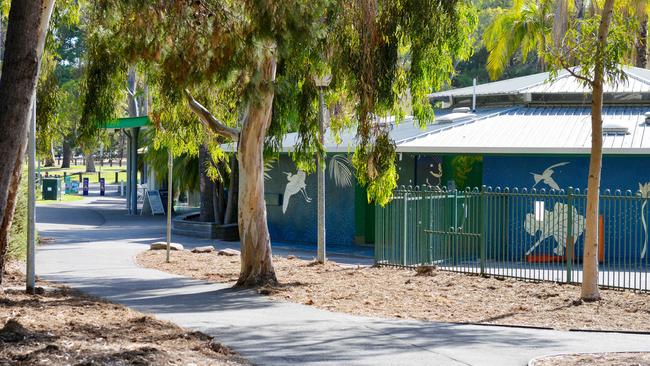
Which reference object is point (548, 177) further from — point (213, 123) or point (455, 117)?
point (213, 123)

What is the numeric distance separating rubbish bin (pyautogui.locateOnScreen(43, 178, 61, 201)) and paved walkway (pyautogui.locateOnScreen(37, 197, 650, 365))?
109 ft

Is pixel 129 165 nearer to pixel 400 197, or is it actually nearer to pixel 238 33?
pixel 400 197

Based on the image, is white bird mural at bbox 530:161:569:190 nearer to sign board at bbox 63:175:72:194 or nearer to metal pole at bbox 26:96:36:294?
metal pole at bbox 26:96:36:294

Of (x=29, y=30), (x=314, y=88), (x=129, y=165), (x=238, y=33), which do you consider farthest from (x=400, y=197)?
(x=129, y=165)

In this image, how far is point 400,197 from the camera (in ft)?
61.5

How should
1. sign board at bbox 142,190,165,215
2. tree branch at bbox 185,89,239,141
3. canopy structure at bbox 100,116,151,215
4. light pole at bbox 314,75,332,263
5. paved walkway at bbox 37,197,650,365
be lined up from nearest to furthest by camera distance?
paved walkway at bbox 37,197,650,365
tree branch at bbox 185,89,239,141
light pole at bbox 314,75,332,263
canopy structure at bbox 100,116,151,215
sign board at bbox 142,190,165,215

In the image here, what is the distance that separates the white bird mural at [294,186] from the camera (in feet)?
87.1

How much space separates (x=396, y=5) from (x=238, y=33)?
8.65 ft

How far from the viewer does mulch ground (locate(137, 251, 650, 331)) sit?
13.0m

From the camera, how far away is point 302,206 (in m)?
26.7

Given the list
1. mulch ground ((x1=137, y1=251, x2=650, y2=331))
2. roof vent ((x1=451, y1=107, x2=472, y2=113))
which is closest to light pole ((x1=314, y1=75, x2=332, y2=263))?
mulch ground ((x1=137, y1=251, x2=650, y2=331))

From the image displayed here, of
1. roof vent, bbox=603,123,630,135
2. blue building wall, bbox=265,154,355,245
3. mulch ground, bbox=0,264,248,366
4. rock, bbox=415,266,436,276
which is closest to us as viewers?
mulch ground, bbox=0,264,248,366

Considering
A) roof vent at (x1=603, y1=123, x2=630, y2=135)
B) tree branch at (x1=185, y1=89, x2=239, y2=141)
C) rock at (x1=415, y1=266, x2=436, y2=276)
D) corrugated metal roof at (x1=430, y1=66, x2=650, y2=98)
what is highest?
corrugated metal roof at (x1=430, y1=66, x2=650, y2=98)

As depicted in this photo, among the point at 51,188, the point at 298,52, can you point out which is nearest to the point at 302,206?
the point at 298,52
